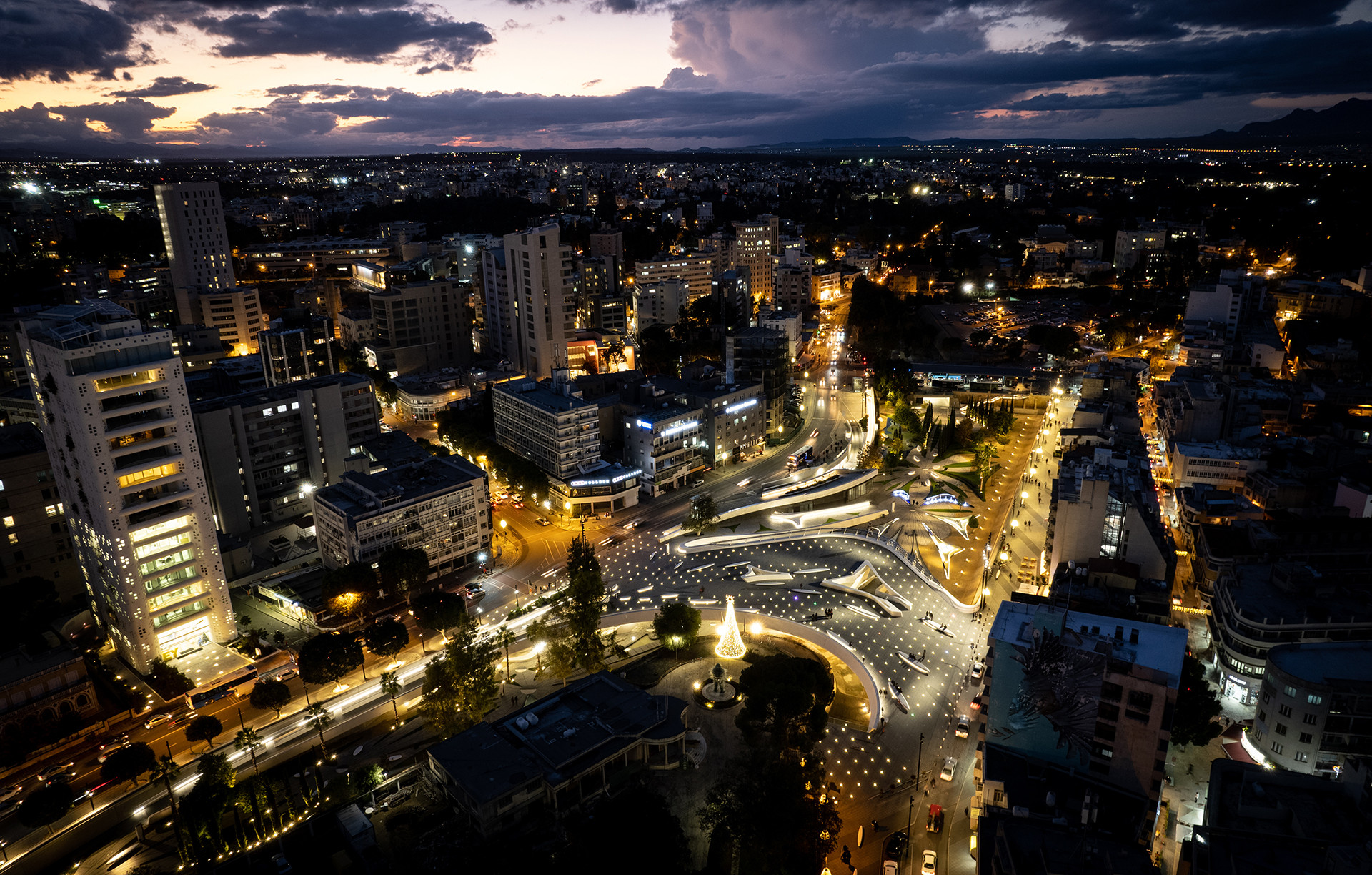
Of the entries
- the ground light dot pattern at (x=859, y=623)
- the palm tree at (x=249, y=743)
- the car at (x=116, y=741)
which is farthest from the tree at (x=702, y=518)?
the car at (x=116, y=741)

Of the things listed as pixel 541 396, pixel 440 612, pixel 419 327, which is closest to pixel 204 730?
pixel 440 612

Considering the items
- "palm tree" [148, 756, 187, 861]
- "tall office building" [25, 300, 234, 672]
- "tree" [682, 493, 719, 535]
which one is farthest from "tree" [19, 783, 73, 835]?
"tree" [682, 493, 719, 535]

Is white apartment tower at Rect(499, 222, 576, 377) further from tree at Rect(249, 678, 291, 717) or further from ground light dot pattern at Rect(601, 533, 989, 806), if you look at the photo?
tree at Rect(249, 678, 291, 717)

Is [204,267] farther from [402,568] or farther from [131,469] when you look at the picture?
[402,568]

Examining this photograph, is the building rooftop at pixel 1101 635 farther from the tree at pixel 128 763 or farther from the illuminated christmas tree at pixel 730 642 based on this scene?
the tree at pixel 128 763

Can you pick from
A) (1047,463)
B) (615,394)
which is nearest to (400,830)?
(615,394)
